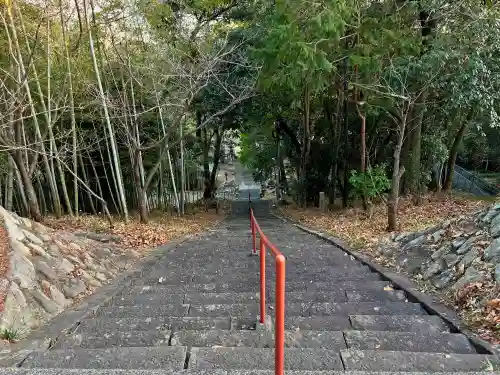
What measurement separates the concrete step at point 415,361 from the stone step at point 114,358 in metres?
0.97

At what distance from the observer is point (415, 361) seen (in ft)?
8.11

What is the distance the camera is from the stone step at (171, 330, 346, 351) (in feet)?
9.16

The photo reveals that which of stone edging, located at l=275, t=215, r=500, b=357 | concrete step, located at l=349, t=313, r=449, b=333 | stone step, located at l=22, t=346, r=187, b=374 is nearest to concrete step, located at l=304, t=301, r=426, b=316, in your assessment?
stone edging, located at l=275, t=215, r=500, b=357

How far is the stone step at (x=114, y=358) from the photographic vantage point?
2.50m

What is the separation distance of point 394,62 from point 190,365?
7.17m

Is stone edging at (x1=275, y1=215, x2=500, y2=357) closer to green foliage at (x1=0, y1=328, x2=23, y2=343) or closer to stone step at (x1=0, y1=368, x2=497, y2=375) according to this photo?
stone step at (x1=0, y1=368, x2=497, y2=375)

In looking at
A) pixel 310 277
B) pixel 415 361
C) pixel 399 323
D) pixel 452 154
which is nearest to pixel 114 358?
pixel 415 361

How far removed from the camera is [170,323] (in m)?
3.18

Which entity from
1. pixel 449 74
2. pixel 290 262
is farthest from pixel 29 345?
pixel 449 74

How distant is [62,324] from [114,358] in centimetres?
105

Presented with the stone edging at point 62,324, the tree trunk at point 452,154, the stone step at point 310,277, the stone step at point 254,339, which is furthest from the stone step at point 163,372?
the tree trunk at point 452,154

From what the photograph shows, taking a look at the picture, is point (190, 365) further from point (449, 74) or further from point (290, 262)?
point (449, 74)

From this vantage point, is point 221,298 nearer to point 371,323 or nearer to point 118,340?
point 118,340

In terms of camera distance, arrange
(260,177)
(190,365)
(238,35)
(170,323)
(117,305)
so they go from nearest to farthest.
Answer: (190,365)
(170,323)
(117,305)
(238,35)
(260,177)
